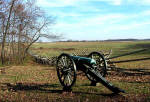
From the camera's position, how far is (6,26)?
24.4 m

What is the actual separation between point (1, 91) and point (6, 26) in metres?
17.2

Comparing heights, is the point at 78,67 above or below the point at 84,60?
below

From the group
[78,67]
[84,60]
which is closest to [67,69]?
[78,67]

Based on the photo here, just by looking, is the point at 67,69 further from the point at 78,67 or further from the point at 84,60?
the point at 84,60

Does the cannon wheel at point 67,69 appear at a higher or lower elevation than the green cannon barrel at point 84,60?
lower

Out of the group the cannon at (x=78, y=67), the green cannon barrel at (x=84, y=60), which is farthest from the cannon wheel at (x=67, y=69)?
the green cannon barrel at (x=84, y=60)

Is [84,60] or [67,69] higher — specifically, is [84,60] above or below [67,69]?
above

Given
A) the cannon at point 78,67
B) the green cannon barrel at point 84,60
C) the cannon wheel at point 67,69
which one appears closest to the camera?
the cannon at point 78,67

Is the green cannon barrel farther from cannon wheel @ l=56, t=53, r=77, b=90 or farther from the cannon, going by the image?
cannon wheel @ l=56, t=53, r=77, b=90

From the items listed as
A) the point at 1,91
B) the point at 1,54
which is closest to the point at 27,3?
the point at 1,54

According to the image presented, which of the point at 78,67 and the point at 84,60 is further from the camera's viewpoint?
the point at 78,67

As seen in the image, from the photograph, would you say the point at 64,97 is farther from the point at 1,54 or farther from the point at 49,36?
the point at 49,36

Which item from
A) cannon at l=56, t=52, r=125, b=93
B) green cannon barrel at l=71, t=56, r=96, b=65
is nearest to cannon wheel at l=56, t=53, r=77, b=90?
A: cannon at l=56, t=52, r=125, b=93

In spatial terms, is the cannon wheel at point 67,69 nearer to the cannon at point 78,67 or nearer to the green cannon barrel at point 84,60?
the cannon at point 78,67
